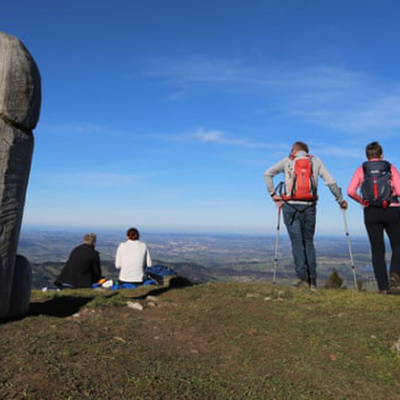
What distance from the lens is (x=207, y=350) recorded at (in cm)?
547

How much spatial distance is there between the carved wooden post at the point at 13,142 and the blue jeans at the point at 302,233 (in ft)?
19.1

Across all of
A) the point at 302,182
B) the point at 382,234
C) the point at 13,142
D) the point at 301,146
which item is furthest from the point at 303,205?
the point at 13,142

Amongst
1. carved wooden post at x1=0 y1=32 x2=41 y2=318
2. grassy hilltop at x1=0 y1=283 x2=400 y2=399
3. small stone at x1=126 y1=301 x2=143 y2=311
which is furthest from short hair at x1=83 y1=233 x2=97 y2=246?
carved wooden post at x1=0 y1=32 x2=41 y2=318

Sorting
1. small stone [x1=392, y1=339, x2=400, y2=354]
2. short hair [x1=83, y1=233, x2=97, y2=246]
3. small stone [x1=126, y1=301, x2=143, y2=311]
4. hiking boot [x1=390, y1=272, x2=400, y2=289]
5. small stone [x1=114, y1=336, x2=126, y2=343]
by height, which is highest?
short hair [x1=83, y1=233, x2=97, y2=246]

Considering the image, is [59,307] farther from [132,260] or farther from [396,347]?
[396,347]

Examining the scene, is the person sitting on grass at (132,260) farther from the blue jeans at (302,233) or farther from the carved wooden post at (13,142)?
the carved wooden post at (13,142)

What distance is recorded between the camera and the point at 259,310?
7418mm

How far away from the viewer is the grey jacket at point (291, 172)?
9883 mm

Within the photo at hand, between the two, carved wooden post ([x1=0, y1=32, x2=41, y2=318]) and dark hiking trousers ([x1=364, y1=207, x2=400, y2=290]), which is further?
dark hiking trousers ([x1=364, y1=207, x2=400, y2=290])

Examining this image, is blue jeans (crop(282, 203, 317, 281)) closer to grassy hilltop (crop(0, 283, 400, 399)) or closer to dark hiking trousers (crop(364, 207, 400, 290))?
dark hiking trousers (crop(364, 207, 400, 290))

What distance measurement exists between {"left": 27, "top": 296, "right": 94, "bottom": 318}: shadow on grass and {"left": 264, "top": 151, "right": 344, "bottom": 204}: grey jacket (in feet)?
16.4

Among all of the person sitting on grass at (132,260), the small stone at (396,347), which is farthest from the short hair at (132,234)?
the small stone at (396,347)

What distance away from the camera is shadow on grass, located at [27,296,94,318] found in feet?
24.0

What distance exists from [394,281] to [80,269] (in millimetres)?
8577
